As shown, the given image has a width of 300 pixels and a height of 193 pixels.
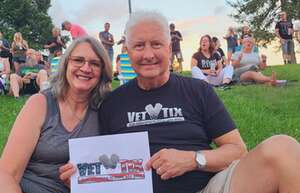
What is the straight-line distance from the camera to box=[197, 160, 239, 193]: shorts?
2.93 metres

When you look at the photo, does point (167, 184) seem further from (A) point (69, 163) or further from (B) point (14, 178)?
(B) point (14, 178)

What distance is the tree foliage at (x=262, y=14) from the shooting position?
31938 mm

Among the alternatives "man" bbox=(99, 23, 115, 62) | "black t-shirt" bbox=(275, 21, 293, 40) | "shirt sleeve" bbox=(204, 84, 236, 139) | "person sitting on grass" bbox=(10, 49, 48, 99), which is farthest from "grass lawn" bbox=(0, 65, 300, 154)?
"black t-shirt" bbox=(275, 21, 293, 40)

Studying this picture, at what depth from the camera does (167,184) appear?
332 cm

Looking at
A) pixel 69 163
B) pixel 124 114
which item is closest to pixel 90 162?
pixel 69 163

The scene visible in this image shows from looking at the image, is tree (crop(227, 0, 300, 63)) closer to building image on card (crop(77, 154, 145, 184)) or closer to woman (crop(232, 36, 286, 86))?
woman (crop(232, 36, 286, 86))

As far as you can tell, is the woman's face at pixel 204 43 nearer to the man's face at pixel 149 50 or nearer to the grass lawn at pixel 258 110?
the grass lawn at pixel 258 110

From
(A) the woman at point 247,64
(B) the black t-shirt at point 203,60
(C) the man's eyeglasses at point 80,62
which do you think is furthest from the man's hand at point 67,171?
(A) the woman at point 247,64

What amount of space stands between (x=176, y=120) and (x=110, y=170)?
0.54 metres

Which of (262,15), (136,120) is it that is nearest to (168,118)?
(136,120)

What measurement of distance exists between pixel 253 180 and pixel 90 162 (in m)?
1.02

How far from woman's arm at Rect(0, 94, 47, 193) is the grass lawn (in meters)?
3.39

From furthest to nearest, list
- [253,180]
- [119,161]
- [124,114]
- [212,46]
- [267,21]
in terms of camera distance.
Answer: [267,21]
[212,46]
[124,114]
[119,161]
[253,180]

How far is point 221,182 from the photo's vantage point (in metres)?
3.02
